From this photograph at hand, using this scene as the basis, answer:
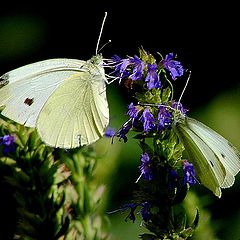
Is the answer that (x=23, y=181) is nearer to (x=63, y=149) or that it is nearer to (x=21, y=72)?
(x=63, y=149)

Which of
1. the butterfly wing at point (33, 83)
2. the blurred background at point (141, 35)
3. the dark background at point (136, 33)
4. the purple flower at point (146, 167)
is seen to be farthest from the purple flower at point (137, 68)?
the dark background at point (136, 33)

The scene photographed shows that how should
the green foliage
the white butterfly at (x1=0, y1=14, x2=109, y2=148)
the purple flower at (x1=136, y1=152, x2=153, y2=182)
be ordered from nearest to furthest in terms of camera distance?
the purple flower at (x1=136, y1=152, x2=153, y2=182) → the green foliage → the white butterfly at (x1=0, y1=14, x2=109, y2=148)

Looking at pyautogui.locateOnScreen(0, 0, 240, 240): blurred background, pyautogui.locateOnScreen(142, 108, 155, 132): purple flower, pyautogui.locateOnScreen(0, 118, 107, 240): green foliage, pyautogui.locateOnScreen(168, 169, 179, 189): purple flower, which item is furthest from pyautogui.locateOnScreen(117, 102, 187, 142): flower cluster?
pyautogui.locateOnScreen(0, 0, 240, 240): blurred background

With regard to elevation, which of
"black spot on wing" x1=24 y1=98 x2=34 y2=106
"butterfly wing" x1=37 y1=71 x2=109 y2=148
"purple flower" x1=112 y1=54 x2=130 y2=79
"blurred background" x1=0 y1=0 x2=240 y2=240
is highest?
"purple flower" x1=112 y1=54 x2=130 y2=79

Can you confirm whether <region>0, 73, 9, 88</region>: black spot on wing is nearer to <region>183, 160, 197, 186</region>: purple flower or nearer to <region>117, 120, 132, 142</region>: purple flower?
<region>117, 120, 132, 142</region>: purple flower

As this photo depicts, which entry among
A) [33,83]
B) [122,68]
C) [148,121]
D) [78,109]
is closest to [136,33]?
[78,109]

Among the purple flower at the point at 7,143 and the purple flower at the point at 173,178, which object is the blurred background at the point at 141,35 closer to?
the purple flower at the point at 7,143

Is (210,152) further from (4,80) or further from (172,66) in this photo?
(4,80)

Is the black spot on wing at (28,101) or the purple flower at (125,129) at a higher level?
the purple flower at (125,129)

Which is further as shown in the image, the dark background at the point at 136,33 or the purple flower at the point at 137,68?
the dark background at the point at 136,33
